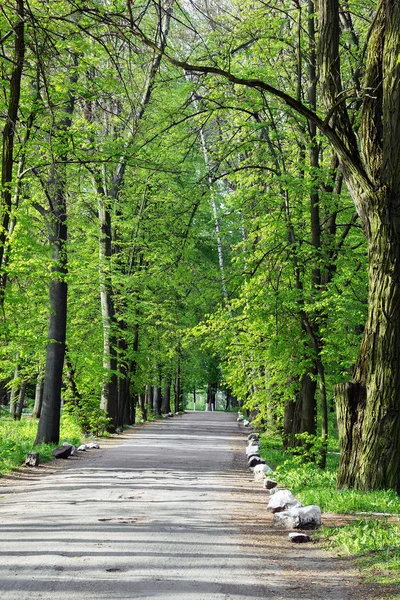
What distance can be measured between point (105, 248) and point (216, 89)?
1106cm

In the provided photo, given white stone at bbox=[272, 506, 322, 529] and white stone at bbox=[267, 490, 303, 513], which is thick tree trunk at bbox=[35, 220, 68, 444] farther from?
white stone at bbox=[272, 506, 322, 529]

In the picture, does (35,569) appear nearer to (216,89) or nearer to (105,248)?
(216,89)

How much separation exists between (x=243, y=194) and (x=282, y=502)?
846cm

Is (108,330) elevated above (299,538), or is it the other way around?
(108,330)

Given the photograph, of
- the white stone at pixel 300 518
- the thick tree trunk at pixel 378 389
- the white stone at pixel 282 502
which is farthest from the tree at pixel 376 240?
the white stone at pixel 300 518

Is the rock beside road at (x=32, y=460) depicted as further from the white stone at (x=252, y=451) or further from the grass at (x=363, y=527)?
the white stone at (x=252, y=451)

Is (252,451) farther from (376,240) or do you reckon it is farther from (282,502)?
(376,240)

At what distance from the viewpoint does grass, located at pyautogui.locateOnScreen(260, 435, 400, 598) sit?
6.18m

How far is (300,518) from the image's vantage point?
807 centimetres

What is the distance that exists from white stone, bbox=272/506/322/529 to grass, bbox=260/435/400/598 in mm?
202

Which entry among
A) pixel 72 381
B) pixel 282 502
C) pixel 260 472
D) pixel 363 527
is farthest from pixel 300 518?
pixel 72 381

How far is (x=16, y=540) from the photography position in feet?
22.7

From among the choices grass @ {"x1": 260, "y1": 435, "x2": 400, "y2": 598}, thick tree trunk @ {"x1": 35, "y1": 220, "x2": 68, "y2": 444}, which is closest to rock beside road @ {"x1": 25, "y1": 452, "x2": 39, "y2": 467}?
thick tree trunk @ {"x1": 35, "y1": 220, "x2": 68, "y2": 444}

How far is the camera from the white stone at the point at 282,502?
898 cm
